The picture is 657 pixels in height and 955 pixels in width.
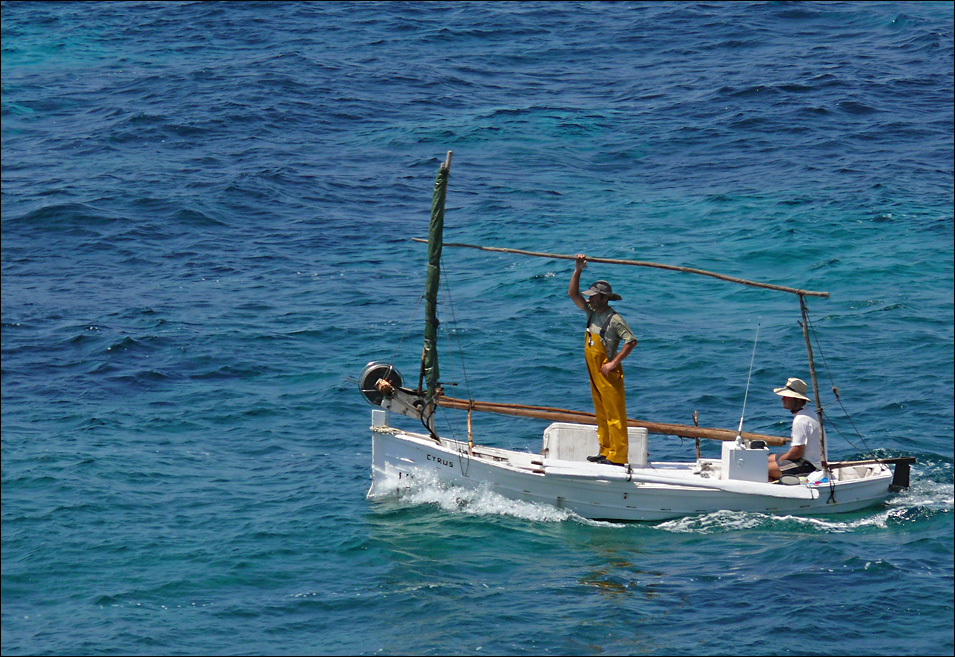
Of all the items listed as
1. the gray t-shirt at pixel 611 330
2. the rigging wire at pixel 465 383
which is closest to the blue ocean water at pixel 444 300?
the rigging wire at pixel 465 383

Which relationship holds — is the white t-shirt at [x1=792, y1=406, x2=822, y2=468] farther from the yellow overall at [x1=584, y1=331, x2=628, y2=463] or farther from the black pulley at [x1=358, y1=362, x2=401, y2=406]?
the black pulley at [x1=358, y1=362, x2=401, y2=406]

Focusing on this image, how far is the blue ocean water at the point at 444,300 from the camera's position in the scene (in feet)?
38.8

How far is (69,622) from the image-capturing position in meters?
11.6

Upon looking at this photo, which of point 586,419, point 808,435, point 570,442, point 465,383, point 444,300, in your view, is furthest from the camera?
point 444,300

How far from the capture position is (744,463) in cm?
1328

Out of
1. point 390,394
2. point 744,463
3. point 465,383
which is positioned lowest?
point 465,383

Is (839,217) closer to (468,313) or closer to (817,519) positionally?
(468,313)

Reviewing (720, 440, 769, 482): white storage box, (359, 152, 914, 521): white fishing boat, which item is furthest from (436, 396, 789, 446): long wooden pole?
(720, 440, 769, 482): white storage box

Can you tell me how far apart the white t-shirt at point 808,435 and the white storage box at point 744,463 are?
50 cm

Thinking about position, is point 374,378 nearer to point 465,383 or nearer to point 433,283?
point 433,283

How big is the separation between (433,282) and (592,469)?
2.92m

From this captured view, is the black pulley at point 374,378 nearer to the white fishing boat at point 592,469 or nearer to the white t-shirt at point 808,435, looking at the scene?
the white fishing boat at point 592,469

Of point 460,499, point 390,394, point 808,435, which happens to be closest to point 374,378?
point 390,394

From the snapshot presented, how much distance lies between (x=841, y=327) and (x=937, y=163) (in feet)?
27.6
